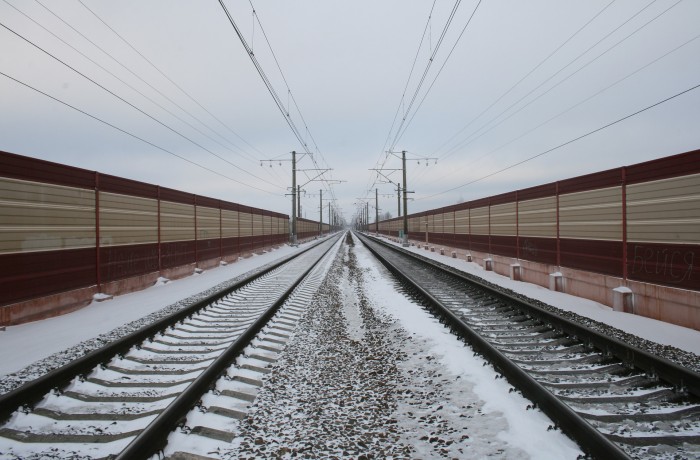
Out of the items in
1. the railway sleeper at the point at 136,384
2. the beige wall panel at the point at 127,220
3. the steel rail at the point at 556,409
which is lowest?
the railway sleeper at the point at 136,384

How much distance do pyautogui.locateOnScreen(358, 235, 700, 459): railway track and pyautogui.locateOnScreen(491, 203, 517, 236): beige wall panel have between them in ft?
29.9

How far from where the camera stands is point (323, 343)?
5945mm

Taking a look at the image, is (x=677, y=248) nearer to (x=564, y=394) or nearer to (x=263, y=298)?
(x=564, y=394)

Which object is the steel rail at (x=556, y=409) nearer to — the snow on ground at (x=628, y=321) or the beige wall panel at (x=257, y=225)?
the snow on ground at (x=628, y=321)

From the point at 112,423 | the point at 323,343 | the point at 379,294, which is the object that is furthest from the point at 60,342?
the point at 379,294

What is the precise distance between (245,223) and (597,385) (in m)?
23.5

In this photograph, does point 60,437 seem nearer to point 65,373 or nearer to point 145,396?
point 145,396

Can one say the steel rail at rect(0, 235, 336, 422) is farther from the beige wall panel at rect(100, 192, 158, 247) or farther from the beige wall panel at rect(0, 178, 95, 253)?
the beige wall panel at rect(100, 192, 158, 247)

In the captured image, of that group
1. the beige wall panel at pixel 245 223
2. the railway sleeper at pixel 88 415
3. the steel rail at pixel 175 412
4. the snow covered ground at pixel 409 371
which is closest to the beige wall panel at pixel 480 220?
the snow covered ground at pixel 409 371

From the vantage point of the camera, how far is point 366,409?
371cm

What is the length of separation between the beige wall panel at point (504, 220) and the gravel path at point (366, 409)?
11.2 metres

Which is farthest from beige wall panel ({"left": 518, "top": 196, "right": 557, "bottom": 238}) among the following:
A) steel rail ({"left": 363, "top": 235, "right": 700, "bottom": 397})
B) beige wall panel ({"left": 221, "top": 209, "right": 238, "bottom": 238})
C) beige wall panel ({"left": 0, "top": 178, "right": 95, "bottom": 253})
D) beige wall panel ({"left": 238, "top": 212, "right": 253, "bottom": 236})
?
beige wall panel ({"left": 238, "top": 212, "right": 253, "bottom": 236})

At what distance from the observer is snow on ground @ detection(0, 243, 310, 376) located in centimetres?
563

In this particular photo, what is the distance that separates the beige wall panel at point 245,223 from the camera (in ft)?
80.2
